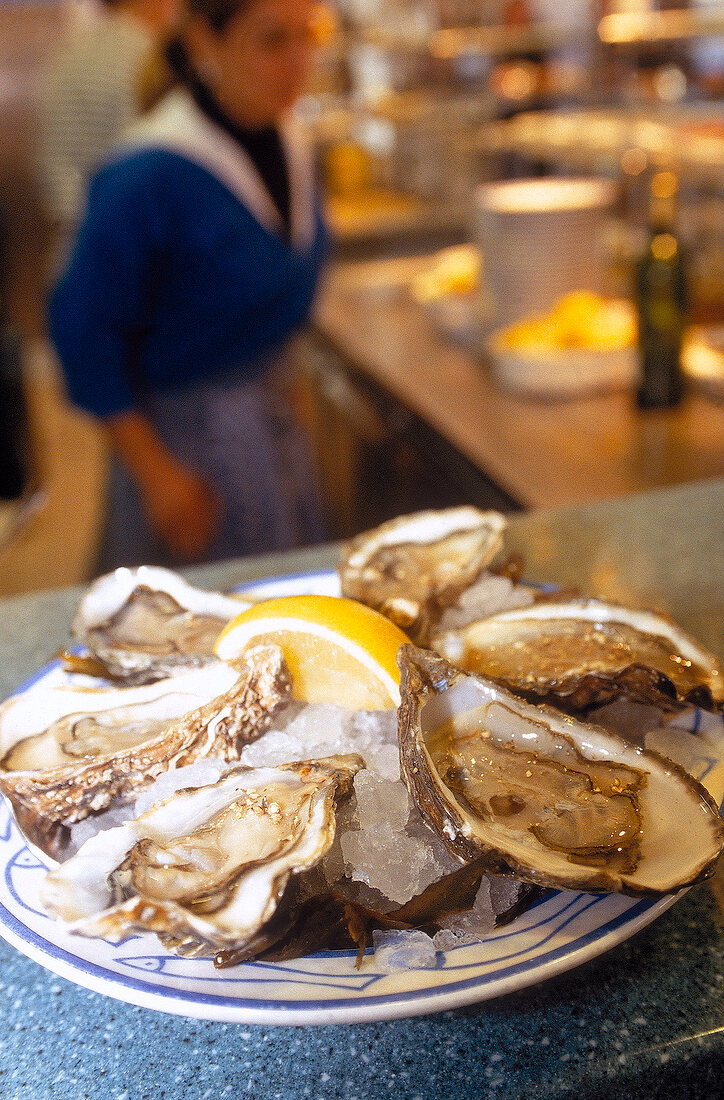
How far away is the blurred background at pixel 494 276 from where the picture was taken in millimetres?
1710

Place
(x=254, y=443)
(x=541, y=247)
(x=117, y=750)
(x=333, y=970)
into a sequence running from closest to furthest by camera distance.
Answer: (x=333, y=970), (x=117, y=750), (x=541, y=247), (x=254, y=443)

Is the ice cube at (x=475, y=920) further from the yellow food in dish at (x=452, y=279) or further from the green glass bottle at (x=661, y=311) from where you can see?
the yellow food in dish at (x=452, y=279)

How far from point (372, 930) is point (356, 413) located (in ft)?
6.45

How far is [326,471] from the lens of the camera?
2.75m

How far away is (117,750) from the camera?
571 millimetres

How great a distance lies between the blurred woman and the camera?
1.77 m

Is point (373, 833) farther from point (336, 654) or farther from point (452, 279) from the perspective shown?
point (452, 279)

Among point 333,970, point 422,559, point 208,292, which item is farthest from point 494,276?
point 333,970

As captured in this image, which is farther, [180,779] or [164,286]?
[164,286]

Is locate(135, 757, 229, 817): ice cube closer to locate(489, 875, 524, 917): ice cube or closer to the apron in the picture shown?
locate(489, 875, 524, 917): ice cube

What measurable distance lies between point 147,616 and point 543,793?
328mm

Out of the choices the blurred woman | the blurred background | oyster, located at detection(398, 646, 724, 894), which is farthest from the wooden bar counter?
oyster, located at detection(398, 646, 724, 894)

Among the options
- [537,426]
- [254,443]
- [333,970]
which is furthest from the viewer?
[254,443]

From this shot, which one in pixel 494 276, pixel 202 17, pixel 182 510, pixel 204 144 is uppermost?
pixel 202 17
